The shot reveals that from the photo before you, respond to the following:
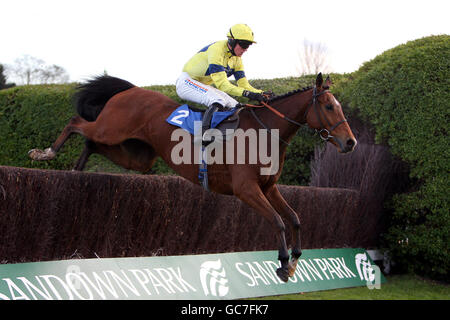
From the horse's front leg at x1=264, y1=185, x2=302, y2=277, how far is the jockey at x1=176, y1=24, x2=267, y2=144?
91 cm

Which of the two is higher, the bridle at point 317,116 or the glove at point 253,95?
the glove at point 253,95

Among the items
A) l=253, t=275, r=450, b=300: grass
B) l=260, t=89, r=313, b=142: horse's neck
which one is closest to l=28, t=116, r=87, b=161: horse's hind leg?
l=260, t=89, r=313, b=142: horse's neck

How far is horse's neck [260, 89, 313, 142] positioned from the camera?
4.99 m

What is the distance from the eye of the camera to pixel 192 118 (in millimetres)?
5250

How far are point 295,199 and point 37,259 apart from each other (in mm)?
3929

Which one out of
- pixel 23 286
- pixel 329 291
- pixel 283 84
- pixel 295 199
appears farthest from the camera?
pixel 283 84

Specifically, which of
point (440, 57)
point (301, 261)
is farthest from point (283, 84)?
point (301, 261)

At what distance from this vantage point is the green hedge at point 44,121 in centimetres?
1048

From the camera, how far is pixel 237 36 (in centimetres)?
510

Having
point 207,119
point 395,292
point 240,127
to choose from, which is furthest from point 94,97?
point 395,292

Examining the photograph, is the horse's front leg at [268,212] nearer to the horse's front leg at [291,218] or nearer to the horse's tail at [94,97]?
the horse's front leg at [291,218]

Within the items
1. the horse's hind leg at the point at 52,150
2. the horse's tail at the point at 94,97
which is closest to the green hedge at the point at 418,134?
the horse's tail at the point at 94,97

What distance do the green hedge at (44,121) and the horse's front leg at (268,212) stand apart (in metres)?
5.31
